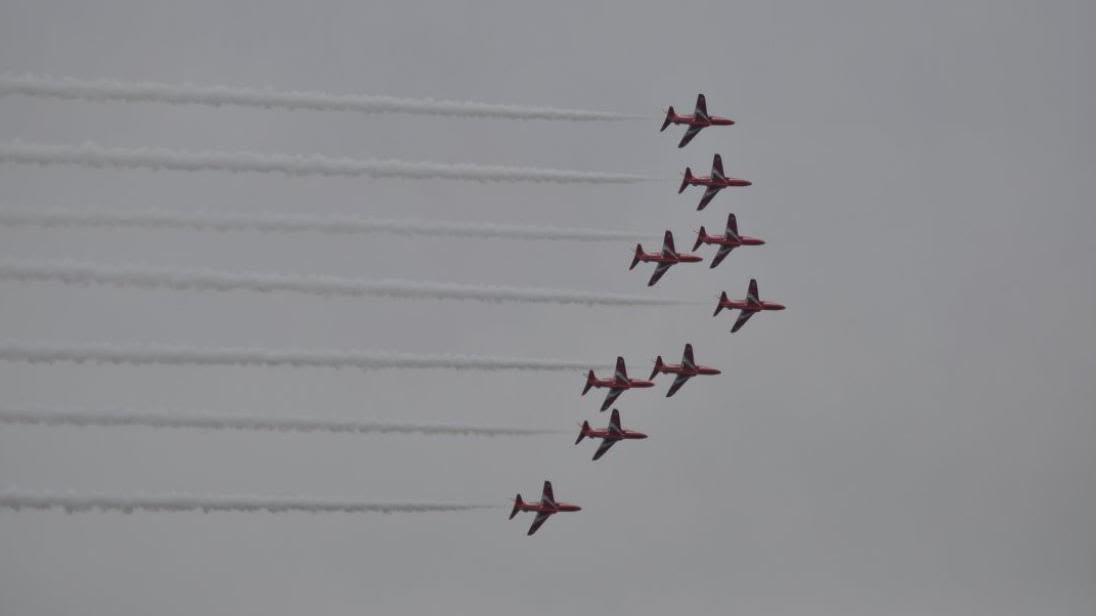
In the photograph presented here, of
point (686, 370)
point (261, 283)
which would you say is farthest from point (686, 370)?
point (261, 283)

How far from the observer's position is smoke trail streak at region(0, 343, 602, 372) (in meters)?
82.6

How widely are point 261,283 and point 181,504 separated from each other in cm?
767

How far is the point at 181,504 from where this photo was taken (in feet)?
293

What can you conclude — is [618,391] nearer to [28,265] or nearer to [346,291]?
[346,291]

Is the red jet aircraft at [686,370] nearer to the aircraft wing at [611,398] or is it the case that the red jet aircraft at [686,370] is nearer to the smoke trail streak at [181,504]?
the aircraft wing at [611,398]

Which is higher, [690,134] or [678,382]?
[690,134]

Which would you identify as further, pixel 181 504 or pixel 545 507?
pixel 545 507

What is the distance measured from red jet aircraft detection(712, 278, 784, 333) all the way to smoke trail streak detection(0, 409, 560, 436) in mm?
19380

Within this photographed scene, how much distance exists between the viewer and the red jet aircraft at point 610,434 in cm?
11356

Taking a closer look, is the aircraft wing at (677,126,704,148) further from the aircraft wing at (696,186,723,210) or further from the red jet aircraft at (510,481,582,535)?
the red jet aircraft at (510,481,582,535)

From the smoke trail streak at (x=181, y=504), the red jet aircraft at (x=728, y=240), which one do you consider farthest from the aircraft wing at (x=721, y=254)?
the smoke trail streak at (x=181, y=504)

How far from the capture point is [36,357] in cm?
8206

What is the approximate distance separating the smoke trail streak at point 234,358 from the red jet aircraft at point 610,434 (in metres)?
12.5

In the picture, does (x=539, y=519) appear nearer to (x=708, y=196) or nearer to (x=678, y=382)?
(x=678, y=382)
